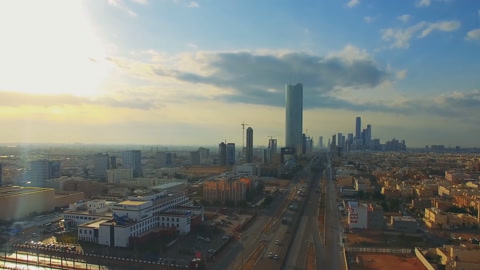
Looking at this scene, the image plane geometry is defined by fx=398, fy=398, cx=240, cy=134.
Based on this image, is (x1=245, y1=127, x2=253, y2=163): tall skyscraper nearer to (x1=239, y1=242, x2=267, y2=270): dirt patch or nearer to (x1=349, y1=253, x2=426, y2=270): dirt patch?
(x1=239, y1=242, x2=267, y2=270): dirt patch

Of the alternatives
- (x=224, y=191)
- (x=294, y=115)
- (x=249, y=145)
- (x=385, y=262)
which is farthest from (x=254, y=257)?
(x=294, y=115)

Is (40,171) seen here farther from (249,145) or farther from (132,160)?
(249,145)

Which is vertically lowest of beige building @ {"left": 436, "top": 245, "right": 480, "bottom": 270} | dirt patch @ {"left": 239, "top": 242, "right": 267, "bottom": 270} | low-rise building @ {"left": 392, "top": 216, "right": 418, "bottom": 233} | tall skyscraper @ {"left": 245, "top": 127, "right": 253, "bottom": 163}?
dirt patch @ {"left": 239, "top": 242, "right": 267, "bottom": 270}

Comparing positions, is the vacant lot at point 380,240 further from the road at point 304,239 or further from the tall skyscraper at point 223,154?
the tall skyscraper at point 223,154

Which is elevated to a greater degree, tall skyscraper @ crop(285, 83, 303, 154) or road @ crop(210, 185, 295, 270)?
tall skyscraper @ crop(285, 83, 303, 154)

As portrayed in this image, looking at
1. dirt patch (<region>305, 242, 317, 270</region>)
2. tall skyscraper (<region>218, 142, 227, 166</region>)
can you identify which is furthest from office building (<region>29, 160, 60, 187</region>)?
dirt patch (<region>305, 242, 317, 270</region>)
